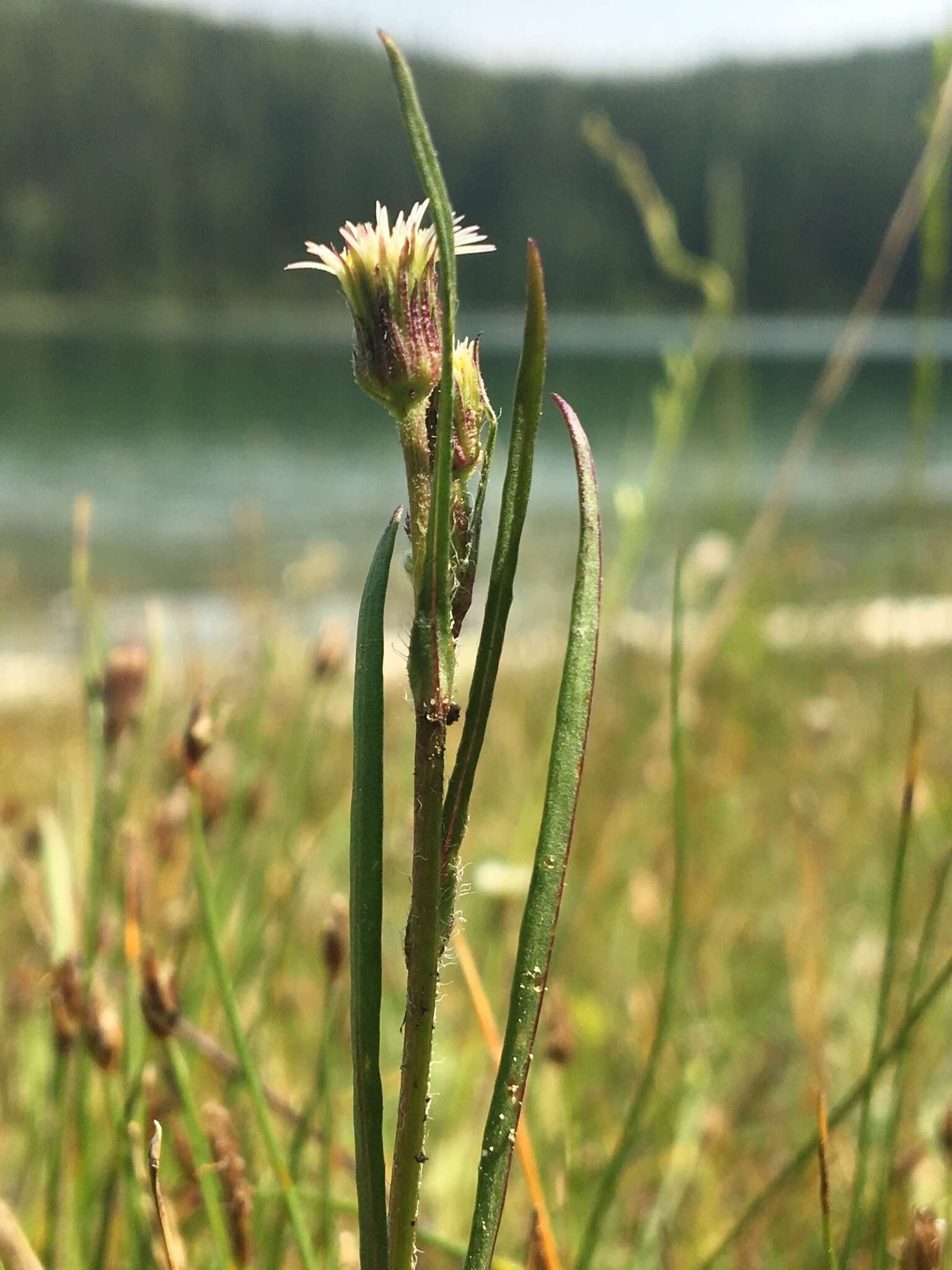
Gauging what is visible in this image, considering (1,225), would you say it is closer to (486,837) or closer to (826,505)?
(826,505)

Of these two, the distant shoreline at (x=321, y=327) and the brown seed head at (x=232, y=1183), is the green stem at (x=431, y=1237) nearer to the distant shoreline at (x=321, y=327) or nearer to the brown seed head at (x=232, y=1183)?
the brown seed head at (x=232, y=1183)

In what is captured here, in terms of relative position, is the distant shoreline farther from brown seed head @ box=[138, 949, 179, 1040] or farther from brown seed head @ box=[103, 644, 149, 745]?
brown seed head @ box=[138, 949, 179, 1040]

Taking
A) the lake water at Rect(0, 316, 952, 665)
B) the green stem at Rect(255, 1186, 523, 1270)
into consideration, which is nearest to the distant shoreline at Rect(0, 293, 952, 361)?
the lake water at Rect(0, 316, 952, 665)

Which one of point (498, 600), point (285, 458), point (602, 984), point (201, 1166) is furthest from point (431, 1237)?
point (285, 458)

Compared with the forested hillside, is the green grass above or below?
below

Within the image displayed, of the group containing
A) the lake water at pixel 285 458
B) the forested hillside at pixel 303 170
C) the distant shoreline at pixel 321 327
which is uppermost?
the forested hillside at pixel 303 170

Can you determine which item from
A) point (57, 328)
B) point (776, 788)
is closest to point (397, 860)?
point (776, 788)

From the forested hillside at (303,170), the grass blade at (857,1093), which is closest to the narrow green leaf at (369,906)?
the grass blade at (857,1093)
